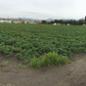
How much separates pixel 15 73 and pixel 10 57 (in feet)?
4.49

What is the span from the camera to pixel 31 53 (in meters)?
8.38

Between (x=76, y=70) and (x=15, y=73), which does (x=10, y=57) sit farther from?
(x=76, y=70)

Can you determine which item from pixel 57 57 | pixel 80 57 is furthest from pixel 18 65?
pixel 80 57

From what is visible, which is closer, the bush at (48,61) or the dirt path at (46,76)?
the dirt path at (46,76)

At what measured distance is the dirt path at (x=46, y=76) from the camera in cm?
616

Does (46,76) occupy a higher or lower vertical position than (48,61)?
lower

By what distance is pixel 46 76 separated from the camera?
6.61m

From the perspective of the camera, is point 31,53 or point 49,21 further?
point 49,21

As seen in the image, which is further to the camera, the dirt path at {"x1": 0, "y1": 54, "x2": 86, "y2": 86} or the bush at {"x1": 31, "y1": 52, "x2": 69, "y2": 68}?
the bush at {"x1": 31, "y1": 52, "x2": 69, "y2": 68}

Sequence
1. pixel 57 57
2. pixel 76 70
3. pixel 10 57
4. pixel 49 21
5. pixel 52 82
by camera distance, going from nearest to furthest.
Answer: pixel 52 82 < pixel 76 70 < pixel 57 57 < pixel 10 57 < pixel 49 21

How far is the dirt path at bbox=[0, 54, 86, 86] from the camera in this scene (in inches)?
243

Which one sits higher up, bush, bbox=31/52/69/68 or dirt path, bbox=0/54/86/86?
bush, bbox=31/52/69/68

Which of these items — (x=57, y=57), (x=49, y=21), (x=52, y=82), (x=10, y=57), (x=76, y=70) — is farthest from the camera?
(x=49, y=21)

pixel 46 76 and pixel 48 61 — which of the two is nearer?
pixel 46 76
